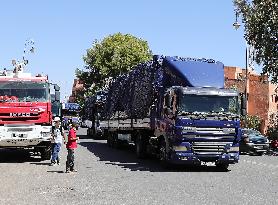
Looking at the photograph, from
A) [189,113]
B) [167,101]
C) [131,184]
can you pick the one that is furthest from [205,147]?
[131,184]

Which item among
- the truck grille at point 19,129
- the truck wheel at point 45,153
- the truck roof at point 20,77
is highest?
the truck roof at point 20,77

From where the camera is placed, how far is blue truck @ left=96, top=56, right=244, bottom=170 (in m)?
16.4

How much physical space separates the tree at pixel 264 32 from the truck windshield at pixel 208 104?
17.4 metres

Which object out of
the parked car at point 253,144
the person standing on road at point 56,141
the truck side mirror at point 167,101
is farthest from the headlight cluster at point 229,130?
the parked car at point 253,144

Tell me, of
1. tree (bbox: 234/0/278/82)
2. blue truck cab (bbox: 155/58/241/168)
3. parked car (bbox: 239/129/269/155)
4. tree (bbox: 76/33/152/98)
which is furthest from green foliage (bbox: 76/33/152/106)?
blue truck cab (bbox: 155/58/241/168)

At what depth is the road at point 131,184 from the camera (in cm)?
1062

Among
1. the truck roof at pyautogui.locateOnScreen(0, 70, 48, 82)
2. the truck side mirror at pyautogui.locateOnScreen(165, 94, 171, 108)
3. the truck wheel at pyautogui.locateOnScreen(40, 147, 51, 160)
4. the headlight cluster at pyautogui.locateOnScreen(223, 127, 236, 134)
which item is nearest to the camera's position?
the headlight cluster at pyautogui.locateOnScreen(223, 127, 236, 134)

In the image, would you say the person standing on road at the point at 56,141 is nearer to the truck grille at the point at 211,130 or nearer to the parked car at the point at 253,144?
the truck grille at the point at 211,130

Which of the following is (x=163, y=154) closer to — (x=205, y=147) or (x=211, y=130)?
(x=205, y=147)

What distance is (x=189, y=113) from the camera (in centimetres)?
1639

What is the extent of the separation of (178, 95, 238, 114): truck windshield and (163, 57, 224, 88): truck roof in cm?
72

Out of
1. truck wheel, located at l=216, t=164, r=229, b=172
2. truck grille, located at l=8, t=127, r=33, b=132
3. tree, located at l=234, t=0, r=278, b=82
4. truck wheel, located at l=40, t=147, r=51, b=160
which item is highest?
tree, located at l=234, t=0, r=278, b=82

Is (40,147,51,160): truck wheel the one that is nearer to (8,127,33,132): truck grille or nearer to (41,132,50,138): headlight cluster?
(41,132,50,138): headlight cluster

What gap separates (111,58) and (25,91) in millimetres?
54972
